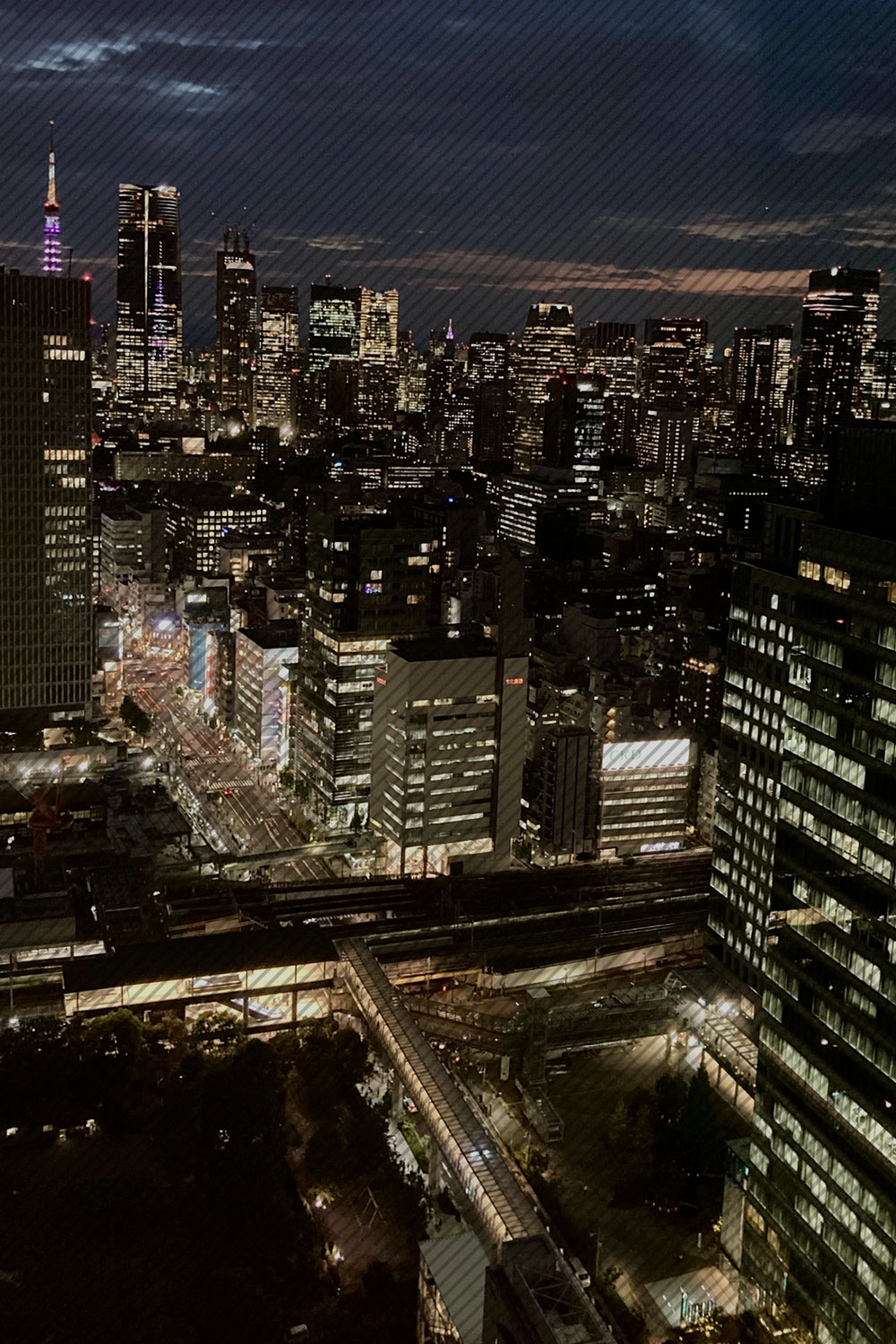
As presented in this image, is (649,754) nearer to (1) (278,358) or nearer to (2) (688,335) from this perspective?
(2) (688,335)

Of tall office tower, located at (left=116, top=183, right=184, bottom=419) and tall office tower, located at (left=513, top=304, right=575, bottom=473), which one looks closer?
tall office tower, located at (left=116, top=183, right=184, bottom=419)

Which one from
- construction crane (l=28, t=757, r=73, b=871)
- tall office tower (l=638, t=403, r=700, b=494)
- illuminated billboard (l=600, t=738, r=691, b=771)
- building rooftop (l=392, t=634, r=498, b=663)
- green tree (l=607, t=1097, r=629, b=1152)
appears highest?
tall office tower (l=638, t=403, r=700, b=494)

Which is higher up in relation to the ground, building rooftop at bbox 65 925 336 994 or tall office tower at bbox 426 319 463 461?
tall office tower at bbox 426 319 463 461

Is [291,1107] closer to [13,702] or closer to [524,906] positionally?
[524,906]

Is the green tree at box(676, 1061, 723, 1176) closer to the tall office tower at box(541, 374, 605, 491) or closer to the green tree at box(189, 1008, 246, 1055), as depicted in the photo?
the green tree at box(189, 1008, 246, 1055)

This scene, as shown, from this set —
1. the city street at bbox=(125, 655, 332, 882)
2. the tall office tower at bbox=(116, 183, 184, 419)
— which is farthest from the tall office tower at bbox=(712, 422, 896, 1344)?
the tall office tower at bbox=(116, 183, 184, 419)

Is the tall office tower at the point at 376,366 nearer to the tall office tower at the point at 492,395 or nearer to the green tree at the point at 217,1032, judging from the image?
the tall office tower at the point at 492,395

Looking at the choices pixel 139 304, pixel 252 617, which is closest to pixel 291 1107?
pixel 252 617
